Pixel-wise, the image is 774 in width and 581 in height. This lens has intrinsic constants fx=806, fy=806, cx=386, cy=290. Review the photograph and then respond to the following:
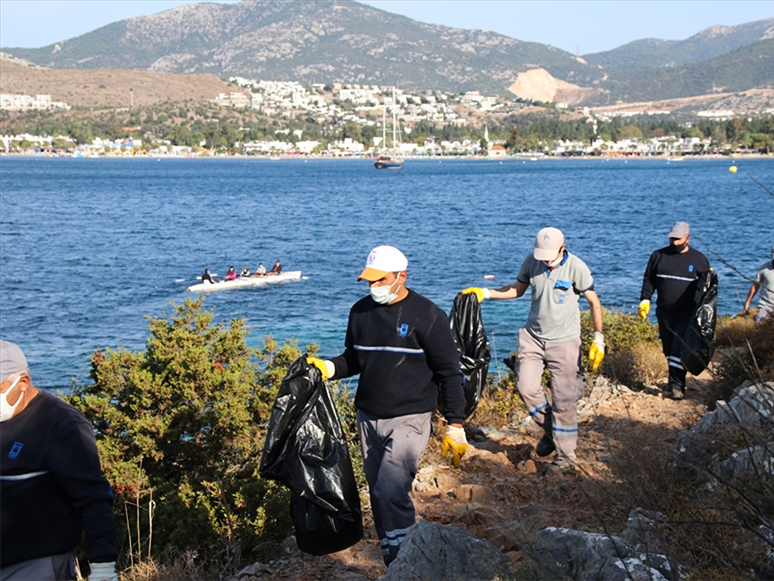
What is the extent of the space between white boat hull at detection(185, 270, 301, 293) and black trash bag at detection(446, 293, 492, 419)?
72.4 ft

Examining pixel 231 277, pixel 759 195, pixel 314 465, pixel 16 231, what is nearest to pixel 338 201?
pixel 16 231

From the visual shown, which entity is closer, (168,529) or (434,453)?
(168,529)

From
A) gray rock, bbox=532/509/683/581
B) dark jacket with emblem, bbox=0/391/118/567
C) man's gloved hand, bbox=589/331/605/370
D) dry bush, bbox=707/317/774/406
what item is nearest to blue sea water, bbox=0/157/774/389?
dry bush, bbox=707/317/774/406

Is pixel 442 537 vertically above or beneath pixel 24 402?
beneath

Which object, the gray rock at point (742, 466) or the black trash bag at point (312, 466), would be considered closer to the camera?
the gray rock at point (742, 466)

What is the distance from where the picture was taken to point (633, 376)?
9.80 metres

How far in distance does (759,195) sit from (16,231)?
6484 centimetres

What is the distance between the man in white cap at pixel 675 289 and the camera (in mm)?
8602

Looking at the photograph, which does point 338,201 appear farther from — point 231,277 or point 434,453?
point 434,453

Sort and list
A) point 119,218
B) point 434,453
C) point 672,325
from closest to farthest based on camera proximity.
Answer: point 434,453, point 672,325, point 119,218

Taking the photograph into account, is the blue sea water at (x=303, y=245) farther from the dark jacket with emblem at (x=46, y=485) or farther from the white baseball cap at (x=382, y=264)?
the dark jacket with emblem at (x=46, y=485)

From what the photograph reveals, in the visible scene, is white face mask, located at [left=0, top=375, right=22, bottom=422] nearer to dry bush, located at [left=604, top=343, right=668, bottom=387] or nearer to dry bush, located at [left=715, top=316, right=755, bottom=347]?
dry bush, located at [left=604, top=343, right=668, bottom=387]

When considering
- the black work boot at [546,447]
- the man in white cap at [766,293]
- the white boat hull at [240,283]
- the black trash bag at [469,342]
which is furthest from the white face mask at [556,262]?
the white boat hull at [240,283]

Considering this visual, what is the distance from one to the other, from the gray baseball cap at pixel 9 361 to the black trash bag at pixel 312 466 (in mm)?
1810
